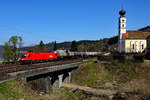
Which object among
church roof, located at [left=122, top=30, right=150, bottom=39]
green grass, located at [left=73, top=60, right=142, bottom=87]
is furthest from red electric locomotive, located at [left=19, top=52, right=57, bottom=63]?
church roof, located at [left=122, top=30, right=150, bottom=39]

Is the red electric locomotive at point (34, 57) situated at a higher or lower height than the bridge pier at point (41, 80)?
higher

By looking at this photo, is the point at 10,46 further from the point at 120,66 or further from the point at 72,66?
the point at 120,66

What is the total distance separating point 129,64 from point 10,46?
122 ft

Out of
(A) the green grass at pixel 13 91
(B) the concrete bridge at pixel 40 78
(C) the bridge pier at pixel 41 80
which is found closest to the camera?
(A) the green grass at pixel 13 91

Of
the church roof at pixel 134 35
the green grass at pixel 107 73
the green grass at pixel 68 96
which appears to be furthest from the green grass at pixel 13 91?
the church roof at pixel 134 35

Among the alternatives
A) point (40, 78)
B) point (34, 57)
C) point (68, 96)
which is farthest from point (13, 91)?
point (34, 57)

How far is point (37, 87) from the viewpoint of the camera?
83.1 feet

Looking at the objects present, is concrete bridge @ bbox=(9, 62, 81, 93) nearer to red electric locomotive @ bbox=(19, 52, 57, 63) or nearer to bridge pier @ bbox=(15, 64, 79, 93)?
bridge pier @ bbox=(15, 64, 79, 93)

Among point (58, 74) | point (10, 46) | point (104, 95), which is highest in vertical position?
point (10, 46)

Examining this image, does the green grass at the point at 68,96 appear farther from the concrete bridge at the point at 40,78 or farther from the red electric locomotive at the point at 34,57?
the red electric locomotive at the point at 34,57

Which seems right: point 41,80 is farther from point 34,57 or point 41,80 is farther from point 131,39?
point 131,39

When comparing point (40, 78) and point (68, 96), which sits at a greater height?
point (40, 78)

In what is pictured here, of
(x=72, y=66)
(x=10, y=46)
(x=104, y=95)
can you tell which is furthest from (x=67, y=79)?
(x=10, y=46)

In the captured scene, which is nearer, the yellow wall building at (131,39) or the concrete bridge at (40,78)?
the concrete bridge at (40,78)
